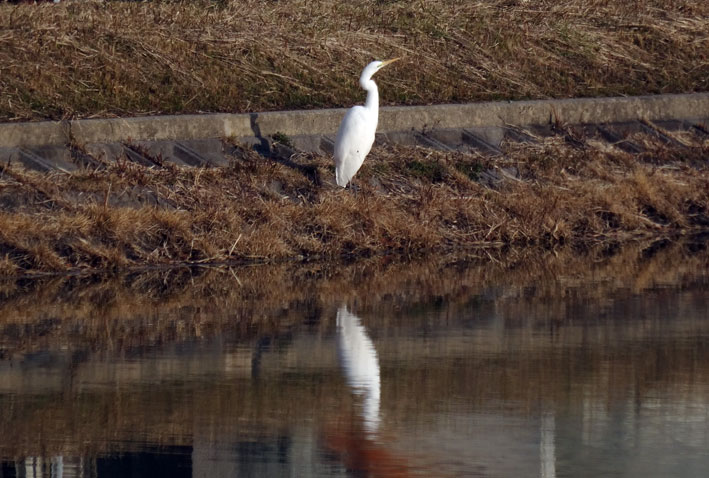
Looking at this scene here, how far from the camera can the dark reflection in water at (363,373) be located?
251 inches

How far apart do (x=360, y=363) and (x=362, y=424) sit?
124 cm

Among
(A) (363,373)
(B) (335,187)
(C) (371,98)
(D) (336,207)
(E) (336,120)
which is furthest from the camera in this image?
(E) (336,120)

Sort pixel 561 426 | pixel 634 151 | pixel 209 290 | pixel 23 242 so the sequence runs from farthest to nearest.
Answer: pixel 634 151 → pixel 23 242 → pixel 209 290 → pixel 561 426

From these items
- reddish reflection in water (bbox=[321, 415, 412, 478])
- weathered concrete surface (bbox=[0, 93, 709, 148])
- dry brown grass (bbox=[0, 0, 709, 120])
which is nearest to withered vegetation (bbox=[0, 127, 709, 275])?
weathered concrete surface (bbox=[0, 93, 709, 148])

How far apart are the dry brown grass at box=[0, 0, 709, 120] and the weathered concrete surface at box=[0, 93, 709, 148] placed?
64 centimetres

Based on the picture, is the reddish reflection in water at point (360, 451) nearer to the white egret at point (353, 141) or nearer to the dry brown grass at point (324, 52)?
the white egret at point (353, 141)

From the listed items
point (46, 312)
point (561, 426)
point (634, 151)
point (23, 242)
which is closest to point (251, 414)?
point (561, 426)

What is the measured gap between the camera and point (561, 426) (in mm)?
6785

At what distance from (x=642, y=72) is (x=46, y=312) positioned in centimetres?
948

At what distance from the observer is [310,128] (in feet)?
46.4

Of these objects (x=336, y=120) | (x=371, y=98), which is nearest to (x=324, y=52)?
(x=336, y=120)

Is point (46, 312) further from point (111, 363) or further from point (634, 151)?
point (634, 151)

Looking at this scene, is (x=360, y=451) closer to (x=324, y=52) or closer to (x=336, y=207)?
(x=336, y=207)

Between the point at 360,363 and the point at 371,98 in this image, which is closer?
the point at 360,363
